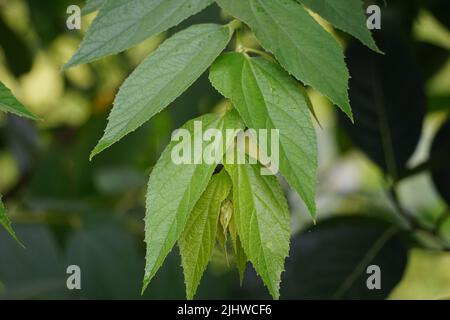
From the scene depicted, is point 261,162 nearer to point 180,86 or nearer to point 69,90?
point 180,86

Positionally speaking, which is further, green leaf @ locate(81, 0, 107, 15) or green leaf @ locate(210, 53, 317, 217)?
green leaf @ locate(81, 0, 107, 15)

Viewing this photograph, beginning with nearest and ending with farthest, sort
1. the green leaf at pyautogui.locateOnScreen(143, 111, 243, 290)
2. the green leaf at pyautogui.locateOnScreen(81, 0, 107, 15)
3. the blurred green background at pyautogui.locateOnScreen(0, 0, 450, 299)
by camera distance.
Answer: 1. the green leaf at pyautogui.locateOnScreen(143, 111, 243, 290)
2. the green leaf at pyautogui.locateOnScreen(81, 0, 107, 15)
3. the blurred green background at pyautogui.locateOnScreen(0, 0, 450, 299)

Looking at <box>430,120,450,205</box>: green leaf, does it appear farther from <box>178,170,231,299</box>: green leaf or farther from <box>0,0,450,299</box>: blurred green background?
<box>178,170,231,299</box>: green leaf

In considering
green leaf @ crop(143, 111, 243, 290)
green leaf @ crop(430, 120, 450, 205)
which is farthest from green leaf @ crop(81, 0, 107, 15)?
green leaf @ crop(430, 120, 450, 205)

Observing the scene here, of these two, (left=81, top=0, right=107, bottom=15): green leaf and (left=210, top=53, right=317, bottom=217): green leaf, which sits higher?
(left=81, top=0, right=107, bottom=15): green leaf

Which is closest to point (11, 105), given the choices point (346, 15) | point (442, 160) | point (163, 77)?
point (163, 77)

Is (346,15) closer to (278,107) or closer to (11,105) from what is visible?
(278,107)
